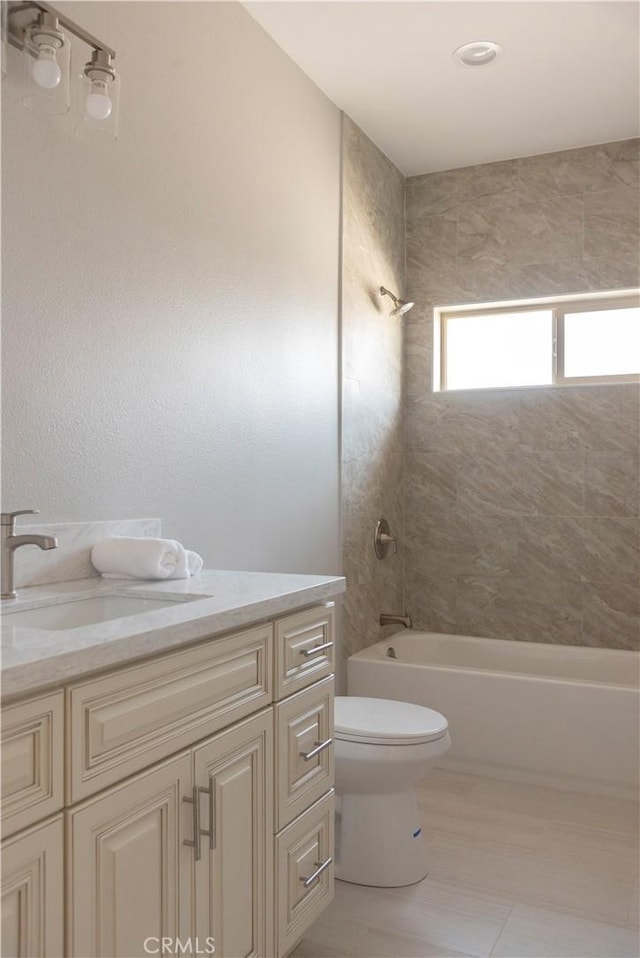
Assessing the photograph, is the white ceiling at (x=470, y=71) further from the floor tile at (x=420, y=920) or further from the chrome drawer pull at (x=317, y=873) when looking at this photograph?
the floor tile at (x=420, y=920)

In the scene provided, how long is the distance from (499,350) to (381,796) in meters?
2.36

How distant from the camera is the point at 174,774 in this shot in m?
1.23

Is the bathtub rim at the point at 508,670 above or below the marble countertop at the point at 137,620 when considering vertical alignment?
below

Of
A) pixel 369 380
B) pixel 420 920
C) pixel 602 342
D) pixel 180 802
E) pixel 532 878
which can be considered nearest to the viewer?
pixel 180 802

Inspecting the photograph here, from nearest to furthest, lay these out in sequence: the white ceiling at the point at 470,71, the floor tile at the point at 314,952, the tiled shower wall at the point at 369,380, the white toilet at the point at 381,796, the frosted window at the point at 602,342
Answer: the floor tile at the point at 314,952 < the white toilet at the point at 381,796 < the white ceiling at the point at 470,71 < the tiled shower wall at the point at 369,380 < the frosted window at the point at 602,342

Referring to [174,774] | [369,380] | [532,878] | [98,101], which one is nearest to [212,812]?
[174,774]

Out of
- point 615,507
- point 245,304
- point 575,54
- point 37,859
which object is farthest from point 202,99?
point 615,507

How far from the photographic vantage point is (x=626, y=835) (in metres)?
2.53

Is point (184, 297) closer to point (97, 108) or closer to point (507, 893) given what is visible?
point (97, 108)

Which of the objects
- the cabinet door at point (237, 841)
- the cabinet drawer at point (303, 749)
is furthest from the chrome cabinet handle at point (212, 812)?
the cabinet drawer at point (303, 749)

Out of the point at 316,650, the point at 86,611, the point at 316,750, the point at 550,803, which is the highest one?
the point at 86,611

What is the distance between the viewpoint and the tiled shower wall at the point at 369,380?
325 cm

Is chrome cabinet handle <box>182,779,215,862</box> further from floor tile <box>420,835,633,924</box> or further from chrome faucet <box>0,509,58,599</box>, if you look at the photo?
floor tile <box>420,835,633,924</box>

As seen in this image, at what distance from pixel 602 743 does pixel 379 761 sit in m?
1.13
